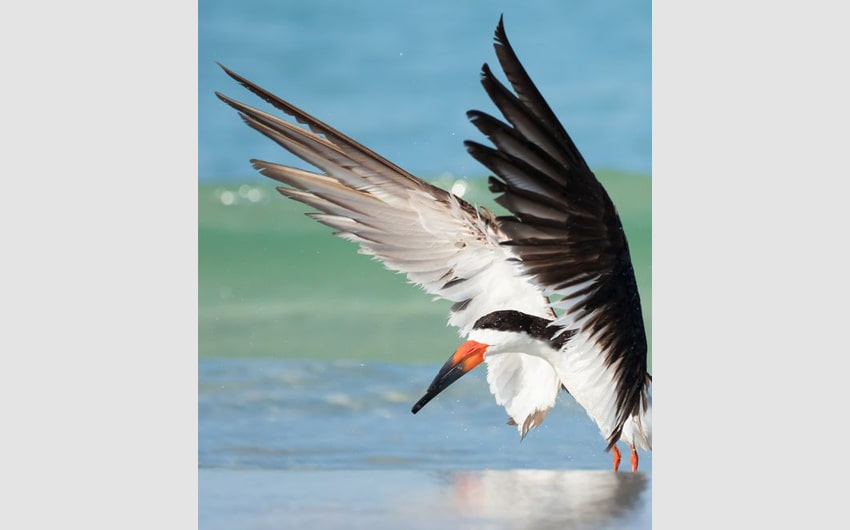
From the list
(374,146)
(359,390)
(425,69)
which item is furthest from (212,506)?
(425,69)

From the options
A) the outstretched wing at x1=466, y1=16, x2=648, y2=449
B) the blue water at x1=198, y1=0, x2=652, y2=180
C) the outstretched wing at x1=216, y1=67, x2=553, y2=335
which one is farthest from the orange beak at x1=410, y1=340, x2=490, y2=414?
the blue water at x1=198, y1=0, x2=652, y2=180

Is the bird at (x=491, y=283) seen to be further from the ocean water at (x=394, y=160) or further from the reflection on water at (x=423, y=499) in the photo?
the reflection on water at (x=423, y=499)

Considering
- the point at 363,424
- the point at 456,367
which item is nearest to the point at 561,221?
the point at 456,367

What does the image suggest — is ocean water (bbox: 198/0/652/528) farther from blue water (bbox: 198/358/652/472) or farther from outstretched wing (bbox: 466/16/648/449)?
outstretched wing (bbox: 466/16/648/449)

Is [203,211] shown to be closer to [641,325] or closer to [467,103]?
[467,103]

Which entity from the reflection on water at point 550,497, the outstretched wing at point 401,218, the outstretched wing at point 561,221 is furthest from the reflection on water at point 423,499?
the outstretched wing at point 401,218
